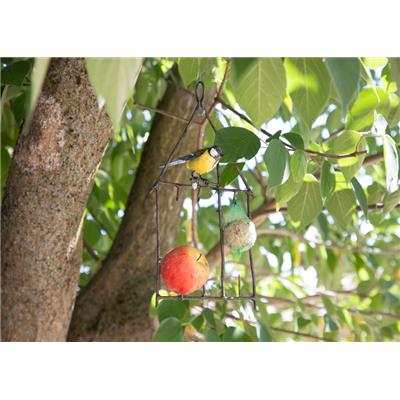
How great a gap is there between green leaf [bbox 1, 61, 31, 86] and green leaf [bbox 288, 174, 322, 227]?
0.45 meters

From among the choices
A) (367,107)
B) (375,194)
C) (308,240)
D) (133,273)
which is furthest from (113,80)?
(308,240)

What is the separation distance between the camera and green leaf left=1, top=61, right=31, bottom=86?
3.01 ft

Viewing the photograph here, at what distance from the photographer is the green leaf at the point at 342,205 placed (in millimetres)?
954

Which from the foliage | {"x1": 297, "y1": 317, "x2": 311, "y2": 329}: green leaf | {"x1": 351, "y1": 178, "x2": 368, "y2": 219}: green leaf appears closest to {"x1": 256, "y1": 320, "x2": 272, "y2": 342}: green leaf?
the foliage

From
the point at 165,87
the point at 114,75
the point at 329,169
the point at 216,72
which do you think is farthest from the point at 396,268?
the point at 114,75

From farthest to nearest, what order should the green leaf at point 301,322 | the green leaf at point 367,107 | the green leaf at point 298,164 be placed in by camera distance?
the green leaf at point 301,322 < the green leaf at point 367,107 < the green leaf at point 298,164

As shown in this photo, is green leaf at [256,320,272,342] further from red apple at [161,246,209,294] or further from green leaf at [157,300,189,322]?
green leaf at [157,300,189,322]

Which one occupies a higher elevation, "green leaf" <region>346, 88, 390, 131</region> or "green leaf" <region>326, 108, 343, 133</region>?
"green leaf" <region>326, 108, 343, 133</region>

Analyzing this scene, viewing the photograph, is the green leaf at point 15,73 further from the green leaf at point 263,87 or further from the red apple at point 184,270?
the green leaf at point 263,87

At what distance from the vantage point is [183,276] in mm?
818

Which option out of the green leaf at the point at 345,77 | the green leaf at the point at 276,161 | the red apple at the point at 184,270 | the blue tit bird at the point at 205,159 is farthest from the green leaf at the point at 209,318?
the green leaf at the point at 345,77

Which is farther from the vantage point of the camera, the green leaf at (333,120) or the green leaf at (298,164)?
the green leaf at (333,120)

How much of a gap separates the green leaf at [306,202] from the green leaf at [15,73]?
0.45m

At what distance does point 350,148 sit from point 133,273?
2.27 feet
